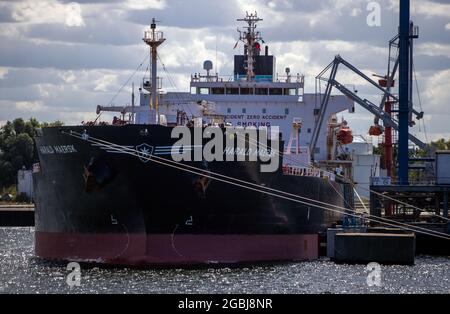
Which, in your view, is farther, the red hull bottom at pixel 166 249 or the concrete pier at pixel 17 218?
the concrete pier at pixel 17 218

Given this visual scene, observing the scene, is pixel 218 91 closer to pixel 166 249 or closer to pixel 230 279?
pixel 166 249

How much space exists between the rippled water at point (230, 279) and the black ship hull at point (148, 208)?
72 centimetres

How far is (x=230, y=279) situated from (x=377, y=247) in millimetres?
7835

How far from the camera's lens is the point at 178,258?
38625 mm

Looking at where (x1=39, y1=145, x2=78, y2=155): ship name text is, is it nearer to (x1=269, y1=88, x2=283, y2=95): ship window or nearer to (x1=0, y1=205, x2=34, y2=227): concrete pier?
(x1=269, y1=88, x2=283, y2=95): ship window

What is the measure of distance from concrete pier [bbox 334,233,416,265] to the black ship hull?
2400 mm

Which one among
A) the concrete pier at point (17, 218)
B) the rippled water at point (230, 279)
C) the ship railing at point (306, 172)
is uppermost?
the ship railing at point (306, 172)

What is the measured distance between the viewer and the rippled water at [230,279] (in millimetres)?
34250

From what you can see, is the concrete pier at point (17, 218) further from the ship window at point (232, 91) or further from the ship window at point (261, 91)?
the ship window at point (261, 91)

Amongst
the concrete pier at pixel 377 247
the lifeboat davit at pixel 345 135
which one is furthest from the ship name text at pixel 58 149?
the lifeboat davit at pixel 345 135

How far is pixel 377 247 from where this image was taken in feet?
139
